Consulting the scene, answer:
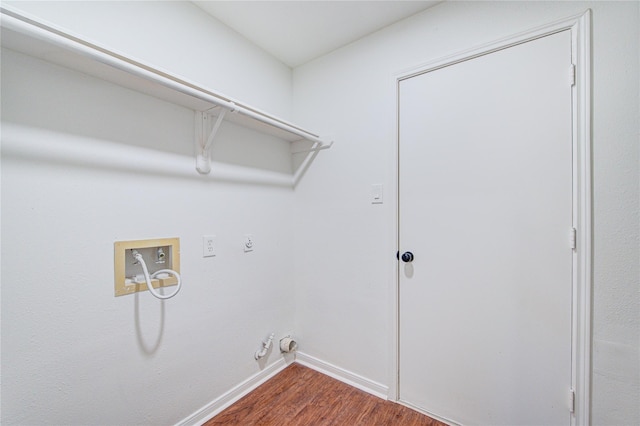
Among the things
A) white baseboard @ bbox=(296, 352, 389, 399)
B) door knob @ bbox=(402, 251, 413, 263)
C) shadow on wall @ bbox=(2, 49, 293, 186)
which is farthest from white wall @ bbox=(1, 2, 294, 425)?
door knob @ bbox=(402, 251, 413, 263)

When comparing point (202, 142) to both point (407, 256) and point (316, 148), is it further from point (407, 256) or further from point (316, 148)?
point (407, 256)

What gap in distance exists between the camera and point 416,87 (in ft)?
5.12

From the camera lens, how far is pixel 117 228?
3.87ft

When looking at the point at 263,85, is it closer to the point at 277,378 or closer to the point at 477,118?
the point at 477,118

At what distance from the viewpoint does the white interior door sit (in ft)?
3.92

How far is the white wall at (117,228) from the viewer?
0.96 metres

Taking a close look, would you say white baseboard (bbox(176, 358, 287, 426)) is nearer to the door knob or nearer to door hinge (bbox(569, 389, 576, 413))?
the door knob

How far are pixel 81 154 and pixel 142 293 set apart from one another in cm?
67

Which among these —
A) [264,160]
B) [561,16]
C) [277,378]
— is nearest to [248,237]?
[264,160]

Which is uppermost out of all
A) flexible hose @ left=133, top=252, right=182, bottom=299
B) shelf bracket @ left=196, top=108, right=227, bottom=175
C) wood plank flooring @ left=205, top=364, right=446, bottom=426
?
shelf bracket @ left=196, top=108, right=227, bottom=175

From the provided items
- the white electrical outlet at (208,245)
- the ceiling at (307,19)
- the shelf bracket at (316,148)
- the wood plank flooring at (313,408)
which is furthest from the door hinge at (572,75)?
the white electrical outlet at (208,245)

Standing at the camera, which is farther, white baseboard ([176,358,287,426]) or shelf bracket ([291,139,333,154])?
shelf bracket ([291,139,333,154])

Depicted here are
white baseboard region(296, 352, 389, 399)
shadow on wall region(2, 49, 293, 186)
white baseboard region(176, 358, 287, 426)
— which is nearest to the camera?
shadow on wall region(2, 49, 293, 186)

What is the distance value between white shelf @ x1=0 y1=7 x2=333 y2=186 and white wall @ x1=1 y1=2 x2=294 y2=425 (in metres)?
0.06
